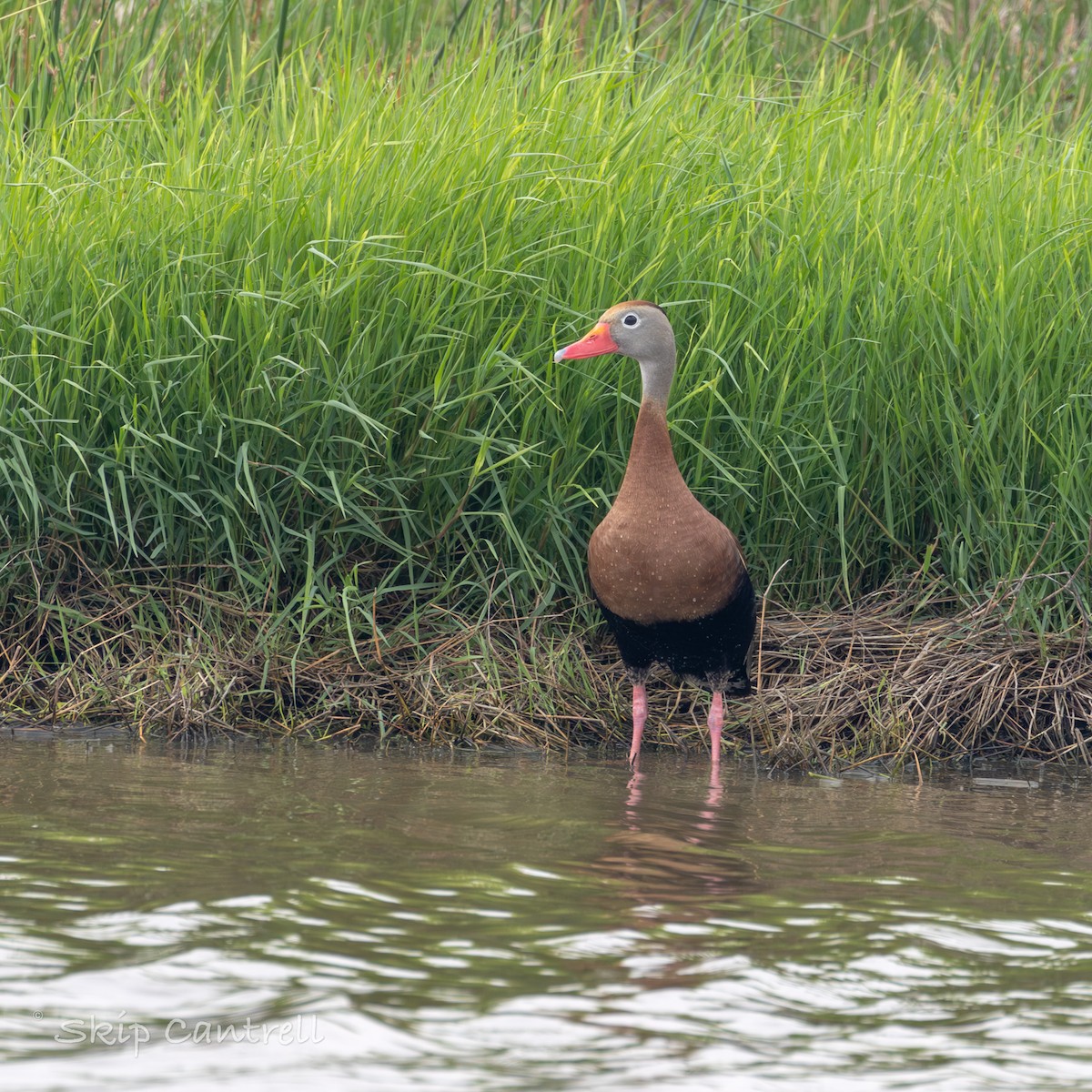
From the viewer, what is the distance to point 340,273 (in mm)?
5043

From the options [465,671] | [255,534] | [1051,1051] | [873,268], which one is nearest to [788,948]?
[1051,1051]

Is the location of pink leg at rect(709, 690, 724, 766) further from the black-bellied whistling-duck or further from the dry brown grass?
the dry brown grass

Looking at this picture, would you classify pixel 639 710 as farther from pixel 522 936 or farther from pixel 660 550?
pixel 522 936

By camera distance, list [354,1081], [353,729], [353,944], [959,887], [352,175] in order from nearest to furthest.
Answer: [354,1081], [353,944], [959,887], [353,729], [352,175]

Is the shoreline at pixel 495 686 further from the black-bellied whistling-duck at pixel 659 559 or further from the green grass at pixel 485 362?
the black-bellied whistling-duck at pixel 659 559

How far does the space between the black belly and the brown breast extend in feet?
0.11

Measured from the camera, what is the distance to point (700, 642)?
15.4 ft

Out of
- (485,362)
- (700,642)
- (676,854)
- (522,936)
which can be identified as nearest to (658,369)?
(485,362)

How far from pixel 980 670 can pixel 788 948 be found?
2.25 meters

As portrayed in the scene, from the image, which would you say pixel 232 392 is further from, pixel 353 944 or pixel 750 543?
pixel 353 944

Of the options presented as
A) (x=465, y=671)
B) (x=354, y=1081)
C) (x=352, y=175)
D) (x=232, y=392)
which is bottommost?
(x=354, y=1081)

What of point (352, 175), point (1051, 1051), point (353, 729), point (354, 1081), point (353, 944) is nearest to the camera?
point (354, 1081)

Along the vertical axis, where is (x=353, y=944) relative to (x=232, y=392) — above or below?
below

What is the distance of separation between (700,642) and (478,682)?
A: 28.1 inches
